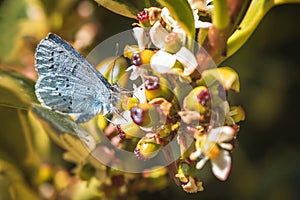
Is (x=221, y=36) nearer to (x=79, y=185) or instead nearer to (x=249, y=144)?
(x=79, y=185)

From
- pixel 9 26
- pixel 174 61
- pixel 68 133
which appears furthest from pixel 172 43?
pixel 9 26

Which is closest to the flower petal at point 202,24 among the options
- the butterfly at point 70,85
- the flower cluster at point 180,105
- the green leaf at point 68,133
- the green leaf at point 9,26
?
the flower cluster at point 180,105

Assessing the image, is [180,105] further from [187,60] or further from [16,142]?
[16,142]

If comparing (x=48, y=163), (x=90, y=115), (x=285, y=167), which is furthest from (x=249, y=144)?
(x=90, y=115)

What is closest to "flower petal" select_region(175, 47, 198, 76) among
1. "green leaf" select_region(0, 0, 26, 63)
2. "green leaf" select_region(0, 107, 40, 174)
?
"green leaf" select_region(0, 107, 40, 174)

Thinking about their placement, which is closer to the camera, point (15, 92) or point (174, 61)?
point (174, 61)

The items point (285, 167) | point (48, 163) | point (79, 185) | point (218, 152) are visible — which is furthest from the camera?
point (285, 167)
